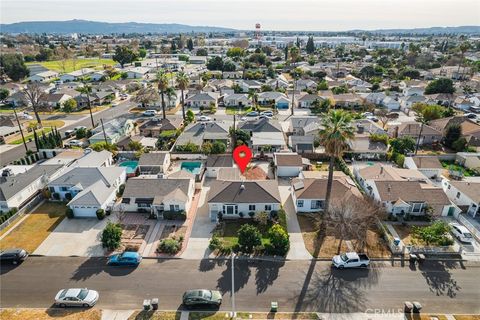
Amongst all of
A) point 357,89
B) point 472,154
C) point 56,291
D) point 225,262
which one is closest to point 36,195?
point 56,291

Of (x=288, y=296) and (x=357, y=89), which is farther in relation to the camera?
(x=357, y=89)

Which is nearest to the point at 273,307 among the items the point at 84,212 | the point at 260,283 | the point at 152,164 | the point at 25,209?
the point at 260,283

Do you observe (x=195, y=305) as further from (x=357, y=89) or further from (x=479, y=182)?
(x=357, y=89)

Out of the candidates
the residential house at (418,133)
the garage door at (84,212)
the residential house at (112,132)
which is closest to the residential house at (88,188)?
the garage door at (84,212)

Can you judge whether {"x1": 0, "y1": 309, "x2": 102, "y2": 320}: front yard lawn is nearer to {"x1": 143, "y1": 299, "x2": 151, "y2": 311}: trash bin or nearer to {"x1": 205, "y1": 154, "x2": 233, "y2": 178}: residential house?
{"x1": 143, "y1": 299, "x2": 151, "y2": 311}: trash bin

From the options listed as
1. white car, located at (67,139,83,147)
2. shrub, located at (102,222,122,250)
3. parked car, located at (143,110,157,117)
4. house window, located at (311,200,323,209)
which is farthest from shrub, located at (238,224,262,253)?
parked car, located at (143,110,157,117)

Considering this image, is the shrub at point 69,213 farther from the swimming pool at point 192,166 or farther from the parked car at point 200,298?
the parked car at point 200,298
